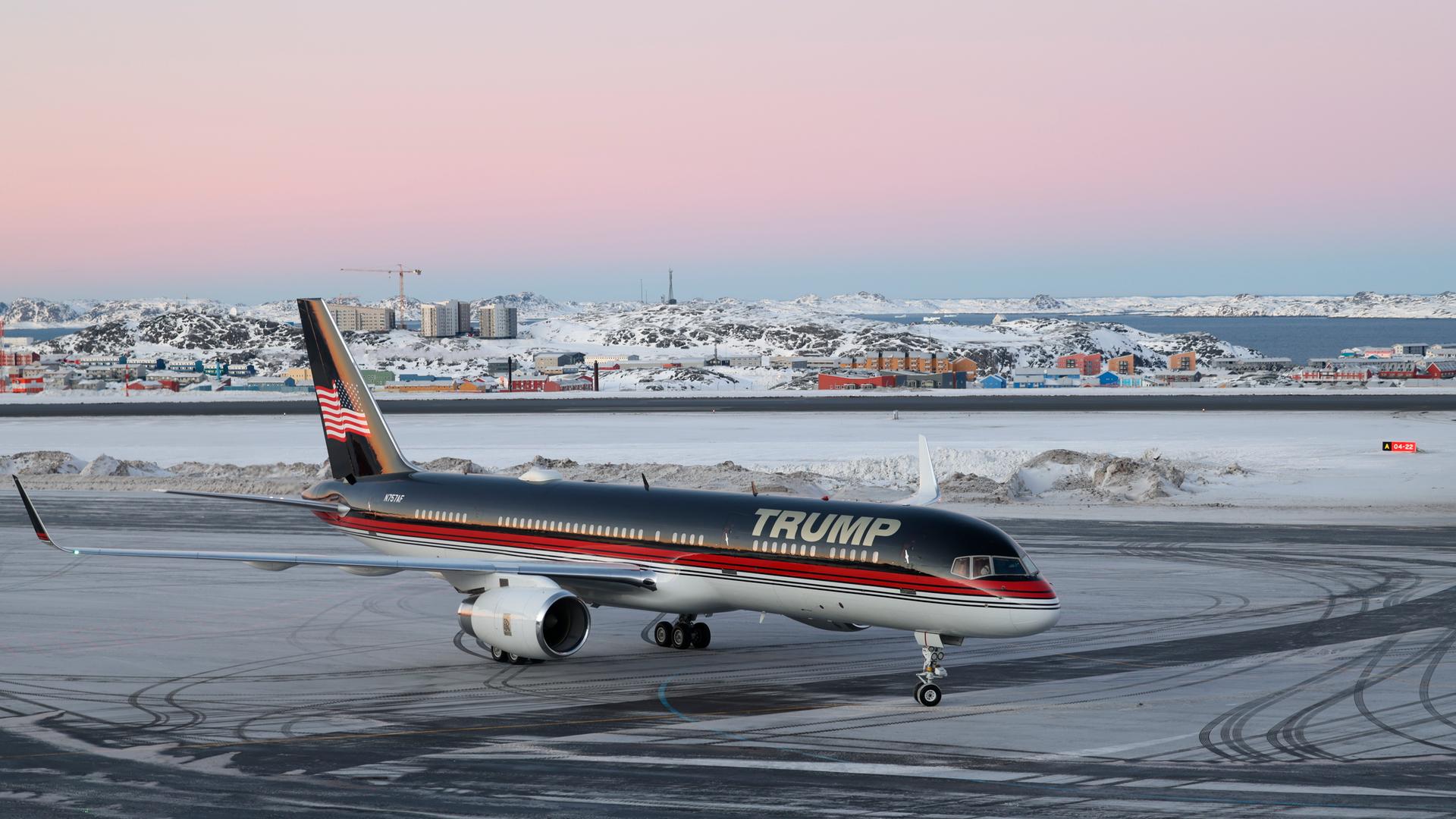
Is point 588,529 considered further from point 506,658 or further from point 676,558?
point 506,658

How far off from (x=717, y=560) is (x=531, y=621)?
4321mm

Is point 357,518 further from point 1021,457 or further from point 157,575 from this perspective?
point 1021,457

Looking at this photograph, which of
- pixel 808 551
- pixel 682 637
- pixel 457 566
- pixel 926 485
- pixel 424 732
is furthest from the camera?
pixel 926 485

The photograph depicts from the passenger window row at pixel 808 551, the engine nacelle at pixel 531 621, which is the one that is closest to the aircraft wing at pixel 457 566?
the engine nacelle at pixel 531 621

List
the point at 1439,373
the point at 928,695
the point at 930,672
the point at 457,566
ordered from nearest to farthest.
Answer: the point at 928,695 < the point at 930,672 < the point at 457,566 < the point at 1439,373

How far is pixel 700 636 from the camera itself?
34.1 meters

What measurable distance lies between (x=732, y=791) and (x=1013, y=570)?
838cm

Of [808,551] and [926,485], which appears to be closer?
[808,551]

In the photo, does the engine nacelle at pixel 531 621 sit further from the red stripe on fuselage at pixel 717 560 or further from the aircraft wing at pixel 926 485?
the aircraft wing at pixel 926 485

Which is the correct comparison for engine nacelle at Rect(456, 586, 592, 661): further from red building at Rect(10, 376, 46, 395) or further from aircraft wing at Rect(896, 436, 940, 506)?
red building at Rect(10, 376, 46, 395)

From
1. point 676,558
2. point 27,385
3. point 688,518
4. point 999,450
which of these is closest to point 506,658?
point 676,558

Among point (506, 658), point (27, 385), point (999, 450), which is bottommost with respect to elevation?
point (506, 658)

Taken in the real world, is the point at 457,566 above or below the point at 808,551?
below

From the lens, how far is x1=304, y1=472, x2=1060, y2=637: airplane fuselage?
27359 mm
